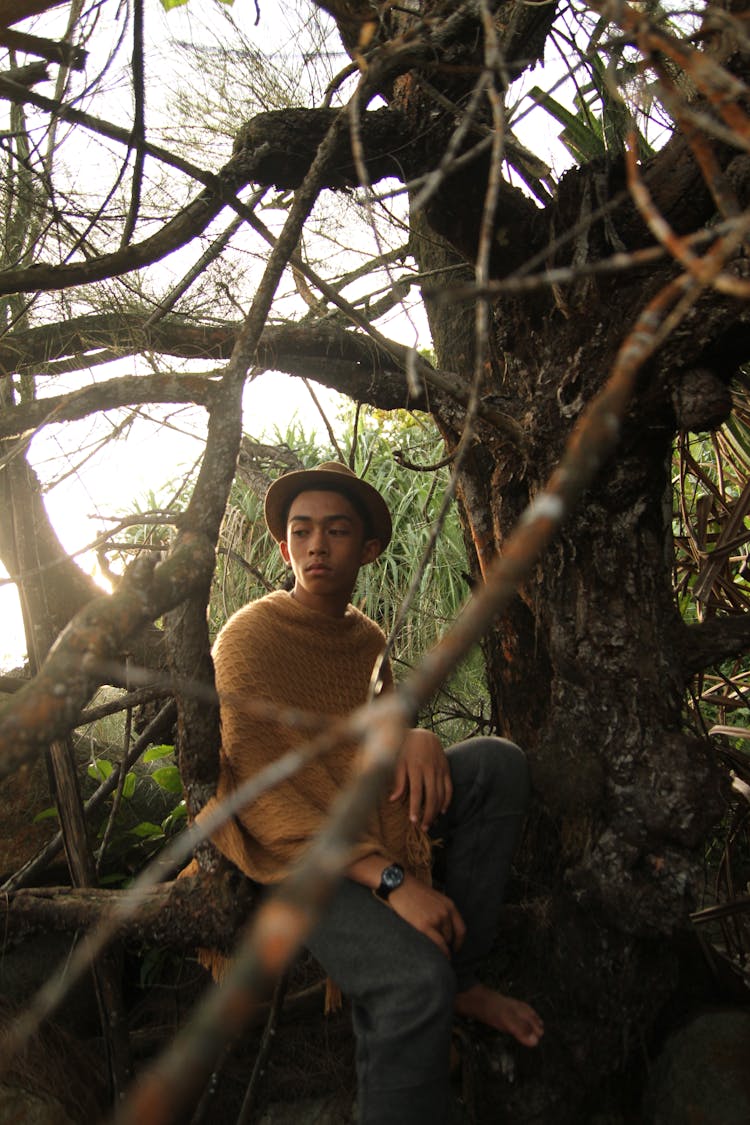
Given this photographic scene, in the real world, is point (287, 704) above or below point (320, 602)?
below

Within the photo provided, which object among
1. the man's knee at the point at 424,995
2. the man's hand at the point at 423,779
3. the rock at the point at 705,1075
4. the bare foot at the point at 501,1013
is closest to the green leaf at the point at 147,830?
the man's hand at the point at 423,779

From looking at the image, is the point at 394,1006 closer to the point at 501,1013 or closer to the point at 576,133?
the point at 501,1013

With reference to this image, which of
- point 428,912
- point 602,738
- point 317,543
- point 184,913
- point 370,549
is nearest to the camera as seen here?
point 428,912

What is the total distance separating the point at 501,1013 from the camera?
1.98 meters

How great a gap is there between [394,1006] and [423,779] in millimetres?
508

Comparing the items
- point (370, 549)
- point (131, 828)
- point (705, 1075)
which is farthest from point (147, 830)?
point (705, 1075)

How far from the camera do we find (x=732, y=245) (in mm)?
606

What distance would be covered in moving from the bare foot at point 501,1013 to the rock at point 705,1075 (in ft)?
1.25

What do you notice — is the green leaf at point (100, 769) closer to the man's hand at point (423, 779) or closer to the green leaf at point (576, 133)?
the man's hand at point (423, 779)

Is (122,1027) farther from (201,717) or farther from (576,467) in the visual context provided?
(576,467)

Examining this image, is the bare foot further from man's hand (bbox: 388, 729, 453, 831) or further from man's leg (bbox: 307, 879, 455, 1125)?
man's hand (bbox: 388, 729, 453, 831)

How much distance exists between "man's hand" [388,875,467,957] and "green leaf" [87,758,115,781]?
1.64 meters

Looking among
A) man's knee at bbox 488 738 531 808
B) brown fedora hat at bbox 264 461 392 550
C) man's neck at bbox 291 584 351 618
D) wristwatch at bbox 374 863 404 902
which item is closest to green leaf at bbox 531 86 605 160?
brown fedora hat at bbox 264 461 392 550

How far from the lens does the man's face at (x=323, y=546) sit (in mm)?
2279
